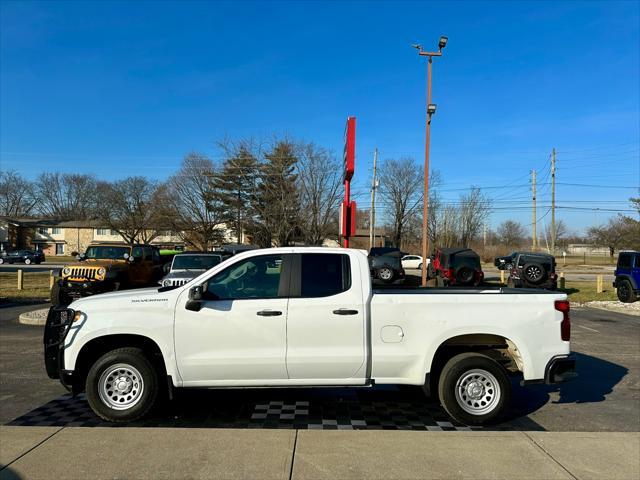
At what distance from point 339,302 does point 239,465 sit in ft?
5.92

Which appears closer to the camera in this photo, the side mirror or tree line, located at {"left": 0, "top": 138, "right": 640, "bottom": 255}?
the side mirror

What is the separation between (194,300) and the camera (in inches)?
189

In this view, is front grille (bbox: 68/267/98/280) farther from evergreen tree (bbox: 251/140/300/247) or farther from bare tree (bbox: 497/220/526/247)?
bare tree (bbox: 497/220/526/247)

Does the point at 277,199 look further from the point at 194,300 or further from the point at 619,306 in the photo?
the point at 194,300

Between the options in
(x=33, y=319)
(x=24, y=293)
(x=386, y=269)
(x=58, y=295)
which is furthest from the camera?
(x=386, y=269)

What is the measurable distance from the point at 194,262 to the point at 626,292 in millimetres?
15496

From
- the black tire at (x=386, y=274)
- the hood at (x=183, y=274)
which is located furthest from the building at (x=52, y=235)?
the hood at (x=183, y=274)

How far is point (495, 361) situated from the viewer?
5027mm

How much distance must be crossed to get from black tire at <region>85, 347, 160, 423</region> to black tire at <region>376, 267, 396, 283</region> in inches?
678

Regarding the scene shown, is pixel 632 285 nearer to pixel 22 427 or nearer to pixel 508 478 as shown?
pixel 508 478

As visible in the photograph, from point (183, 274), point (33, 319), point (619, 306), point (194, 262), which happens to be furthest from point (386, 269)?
point (33, 319)

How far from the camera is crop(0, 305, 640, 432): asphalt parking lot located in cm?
505

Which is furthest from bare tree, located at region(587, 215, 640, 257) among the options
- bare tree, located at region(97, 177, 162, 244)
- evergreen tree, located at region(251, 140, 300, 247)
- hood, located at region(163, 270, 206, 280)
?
bare tree, located at region(97, 177, 162, 244)

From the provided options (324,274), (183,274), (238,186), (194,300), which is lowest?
(183,274)
